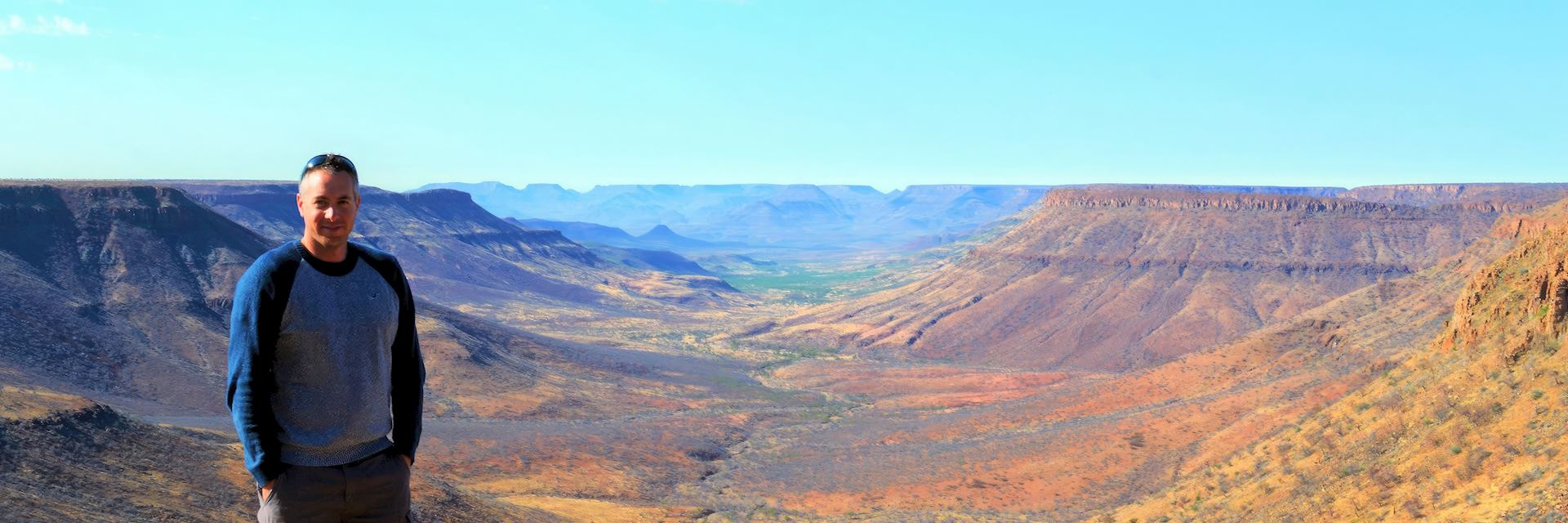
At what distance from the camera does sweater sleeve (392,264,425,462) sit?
244 inches

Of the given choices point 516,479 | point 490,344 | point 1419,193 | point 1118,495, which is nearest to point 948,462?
point 1118,495

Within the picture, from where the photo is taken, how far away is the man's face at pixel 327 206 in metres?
5.72

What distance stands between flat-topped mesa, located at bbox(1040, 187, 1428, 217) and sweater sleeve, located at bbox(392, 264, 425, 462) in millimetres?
126295

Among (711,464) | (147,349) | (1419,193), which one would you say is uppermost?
(1419,193)

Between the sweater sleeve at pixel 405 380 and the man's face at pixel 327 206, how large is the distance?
0.45 metres

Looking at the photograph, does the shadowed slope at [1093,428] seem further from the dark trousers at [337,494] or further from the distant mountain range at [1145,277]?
the dark trousers at [337,494]

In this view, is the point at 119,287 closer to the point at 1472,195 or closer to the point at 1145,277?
the point at 1145,277

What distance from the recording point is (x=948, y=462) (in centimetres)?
4728

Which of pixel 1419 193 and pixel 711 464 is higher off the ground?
pixel 1419 193

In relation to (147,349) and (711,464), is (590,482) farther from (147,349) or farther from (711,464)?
(147,349)

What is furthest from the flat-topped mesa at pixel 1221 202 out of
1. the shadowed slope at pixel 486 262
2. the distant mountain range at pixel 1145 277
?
the shadowed slope at pixel 486 262

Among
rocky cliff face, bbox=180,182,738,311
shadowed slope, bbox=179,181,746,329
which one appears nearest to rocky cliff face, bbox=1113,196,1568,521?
shadowed slope, bbox=179,181,746,329

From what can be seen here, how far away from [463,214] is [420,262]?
4044 cm

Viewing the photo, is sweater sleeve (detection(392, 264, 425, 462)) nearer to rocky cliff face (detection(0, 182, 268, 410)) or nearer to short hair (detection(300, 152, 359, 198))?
short hair (detection(300, 152, 359, 198))
